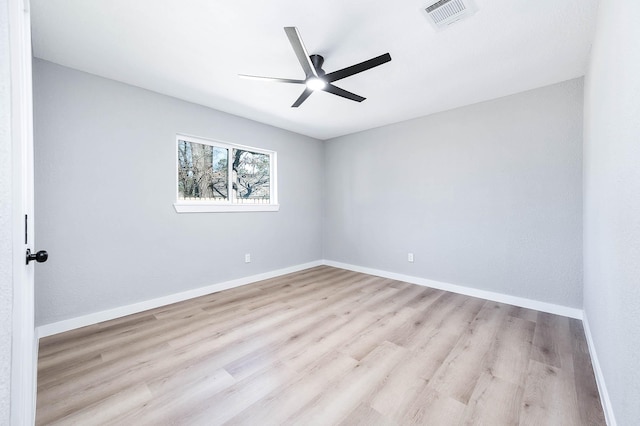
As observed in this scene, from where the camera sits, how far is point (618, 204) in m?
1.18

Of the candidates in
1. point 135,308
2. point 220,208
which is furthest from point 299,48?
point 135,308

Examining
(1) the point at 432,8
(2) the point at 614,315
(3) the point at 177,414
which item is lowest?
(3) the point at 177,414

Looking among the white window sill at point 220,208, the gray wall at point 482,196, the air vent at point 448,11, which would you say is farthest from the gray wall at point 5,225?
the gray wall at point 482,196

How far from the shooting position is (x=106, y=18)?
178 cm

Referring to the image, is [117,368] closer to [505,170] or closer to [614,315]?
[614,315]

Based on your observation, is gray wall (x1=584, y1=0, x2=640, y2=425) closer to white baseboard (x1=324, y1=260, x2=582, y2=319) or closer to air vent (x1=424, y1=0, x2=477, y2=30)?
air vent (x1=424, y1=0, x2=477, y2=30)

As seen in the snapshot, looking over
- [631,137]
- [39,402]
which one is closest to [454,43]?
[631,137]

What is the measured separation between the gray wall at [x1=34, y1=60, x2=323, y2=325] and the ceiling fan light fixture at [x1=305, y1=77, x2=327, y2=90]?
1.73 meters

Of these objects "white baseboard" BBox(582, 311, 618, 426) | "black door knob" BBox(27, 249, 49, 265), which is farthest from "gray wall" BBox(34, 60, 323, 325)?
"white baseboard" BBox(582, 311, 618, 426)

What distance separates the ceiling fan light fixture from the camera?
211 cm

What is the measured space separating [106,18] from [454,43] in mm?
2566

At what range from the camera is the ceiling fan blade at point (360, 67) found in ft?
5.87

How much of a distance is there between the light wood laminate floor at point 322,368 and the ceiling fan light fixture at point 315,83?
7.12 ft

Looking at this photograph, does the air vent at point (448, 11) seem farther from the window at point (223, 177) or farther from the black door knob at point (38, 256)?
the window at point (223, 177)
